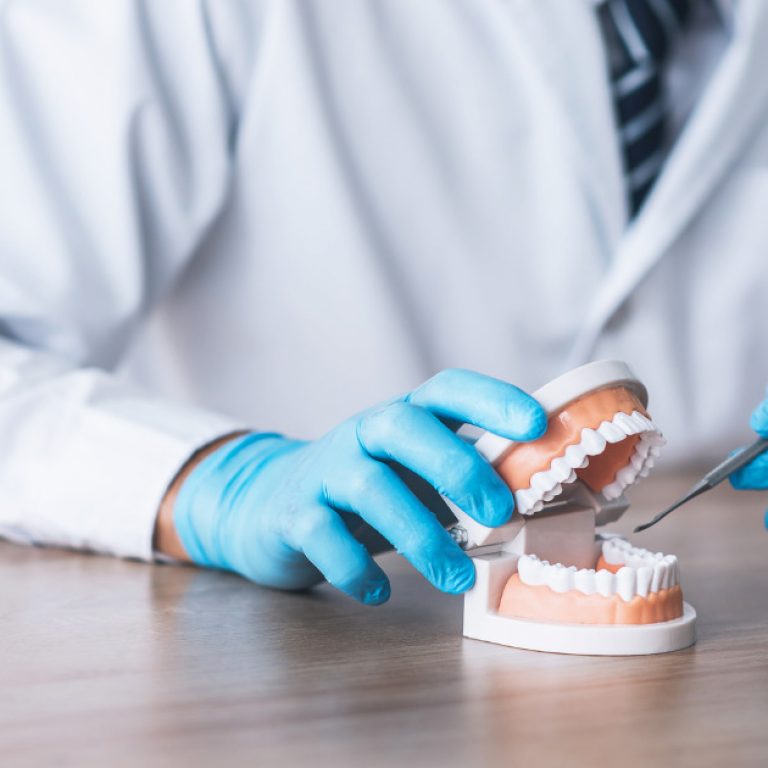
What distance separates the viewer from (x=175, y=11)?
51.6 inches

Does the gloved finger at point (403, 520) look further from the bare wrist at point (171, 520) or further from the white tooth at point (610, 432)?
the bare wrist at point (171, 520)

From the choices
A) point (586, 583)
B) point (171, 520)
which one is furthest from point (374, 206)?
point (586, 583)

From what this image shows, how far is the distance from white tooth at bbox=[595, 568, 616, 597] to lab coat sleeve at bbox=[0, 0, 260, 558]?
0.53 metres

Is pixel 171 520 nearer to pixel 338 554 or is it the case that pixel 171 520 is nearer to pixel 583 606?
pixel 338 554

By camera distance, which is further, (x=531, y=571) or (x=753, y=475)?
(x=753, y=475)

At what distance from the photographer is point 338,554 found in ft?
2.47

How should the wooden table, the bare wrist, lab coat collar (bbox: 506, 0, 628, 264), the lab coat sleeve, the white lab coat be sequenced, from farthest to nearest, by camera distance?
lab coat collar (bbox: 506, 0, 628, 264)
the white lab coat
the lab coat sleeve
the bare wrist
the wooden table

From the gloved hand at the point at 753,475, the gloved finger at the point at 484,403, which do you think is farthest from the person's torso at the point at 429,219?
the gloved finger at the point at 484,403

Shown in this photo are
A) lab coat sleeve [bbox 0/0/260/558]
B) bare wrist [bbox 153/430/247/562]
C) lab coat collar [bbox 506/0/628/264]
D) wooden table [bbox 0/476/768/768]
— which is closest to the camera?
wooden table [bbox 0/476/768/768]

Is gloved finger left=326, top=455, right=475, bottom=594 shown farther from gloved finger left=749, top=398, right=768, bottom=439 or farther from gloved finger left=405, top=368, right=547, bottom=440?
gloved finger left=749, top=398, right=768, bottom=439

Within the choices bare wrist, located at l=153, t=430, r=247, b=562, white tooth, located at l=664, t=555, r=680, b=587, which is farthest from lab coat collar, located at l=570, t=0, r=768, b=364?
white tooth, located at l=664, t=555, r=680, b=587

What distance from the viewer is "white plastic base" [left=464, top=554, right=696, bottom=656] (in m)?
0.69

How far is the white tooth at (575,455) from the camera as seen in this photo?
2.29 feet

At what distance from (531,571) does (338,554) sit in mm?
132
